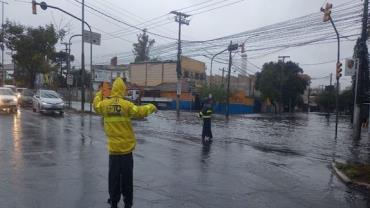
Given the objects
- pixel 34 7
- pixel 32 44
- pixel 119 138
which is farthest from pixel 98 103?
pixel 32 44

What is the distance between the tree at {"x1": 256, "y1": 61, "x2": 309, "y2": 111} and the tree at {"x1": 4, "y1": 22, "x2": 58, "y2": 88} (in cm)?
3208

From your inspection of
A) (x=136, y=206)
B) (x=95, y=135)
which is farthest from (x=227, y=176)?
(x=95, y=135)

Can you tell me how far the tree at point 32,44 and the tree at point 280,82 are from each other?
32084 millimetres

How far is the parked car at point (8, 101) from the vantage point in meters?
32.0

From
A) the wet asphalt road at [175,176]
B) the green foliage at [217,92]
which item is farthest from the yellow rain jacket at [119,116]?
the green foliage at [217,92]

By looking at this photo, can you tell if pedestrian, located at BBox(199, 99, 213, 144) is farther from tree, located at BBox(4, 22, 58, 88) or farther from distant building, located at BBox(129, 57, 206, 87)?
distant building, located at BBox(129, 57, 206, 87)

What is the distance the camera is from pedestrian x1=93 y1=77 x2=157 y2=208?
719cm

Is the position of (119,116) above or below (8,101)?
above

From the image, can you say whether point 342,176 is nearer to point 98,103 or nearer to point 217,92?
point 98,103

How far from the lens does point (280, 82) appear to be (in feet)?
236

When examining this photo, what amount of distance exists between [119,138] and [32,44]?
45.9 m

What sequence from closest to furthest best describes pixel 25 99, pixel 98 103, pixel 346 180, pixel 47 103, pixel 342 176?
pixel 98 103 < pixel 346 180 < pixel 342 176 < pixel 47 103 < pixel 25 99

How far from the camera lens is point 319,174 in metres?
12.3

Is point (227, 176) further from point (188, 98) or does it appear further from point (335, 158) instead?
point (188, 98)
